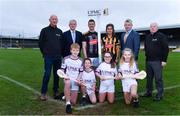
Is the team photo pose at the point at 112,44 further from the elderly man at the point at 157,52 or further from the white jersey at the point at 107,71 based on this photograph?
the elderly man at the point at 157,52

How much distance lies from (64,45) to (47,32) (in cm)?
56

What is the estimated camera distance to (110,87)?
8.65m

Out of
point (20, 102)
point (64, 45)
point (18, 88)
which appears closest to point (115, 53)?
point (64, 45)

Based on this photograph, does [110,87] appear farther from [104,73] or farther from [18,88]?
[18,88]

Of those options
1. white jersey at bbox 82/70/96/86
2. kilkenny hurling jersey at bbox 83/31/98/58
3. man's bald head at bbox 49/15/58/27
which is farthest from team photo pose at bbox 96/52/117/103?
man's bald head at bbox 49/15/58/27

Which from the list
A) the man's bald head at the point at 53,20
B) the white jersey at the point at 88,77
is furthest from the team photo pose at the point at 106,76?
the man's bald head at the point at 53,20

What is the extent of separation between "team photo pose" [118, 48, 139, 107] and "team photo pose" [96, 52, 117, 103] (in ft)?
0.68

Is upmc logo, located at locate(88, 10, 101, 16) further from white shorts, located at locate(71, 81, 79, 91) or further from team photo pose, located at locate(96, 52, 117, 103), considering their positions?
white shorts, located at locate(71, 81, 79, 91)

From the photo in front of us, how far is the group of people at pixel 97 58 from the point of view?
851 centimetres

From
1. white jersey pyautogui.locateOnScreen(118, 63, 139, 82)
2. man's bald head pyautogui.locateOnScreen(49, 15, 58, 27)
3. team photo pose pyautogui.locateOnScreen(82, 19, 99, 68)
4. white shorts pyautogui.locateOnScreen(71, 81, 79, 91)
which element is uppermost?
Result: man's bald head pyautogui.locateOnScreen(49, 15, 58, 27)

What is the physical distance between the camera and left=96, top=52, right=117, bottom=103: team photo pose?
8625 millimetres

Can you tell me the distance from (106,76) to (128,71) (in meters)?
0.52

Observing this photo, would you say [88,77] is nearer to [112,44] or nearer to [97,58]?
[97,58]

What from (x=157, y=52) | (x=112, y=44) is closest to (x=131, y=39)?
(x=112, y=44)
